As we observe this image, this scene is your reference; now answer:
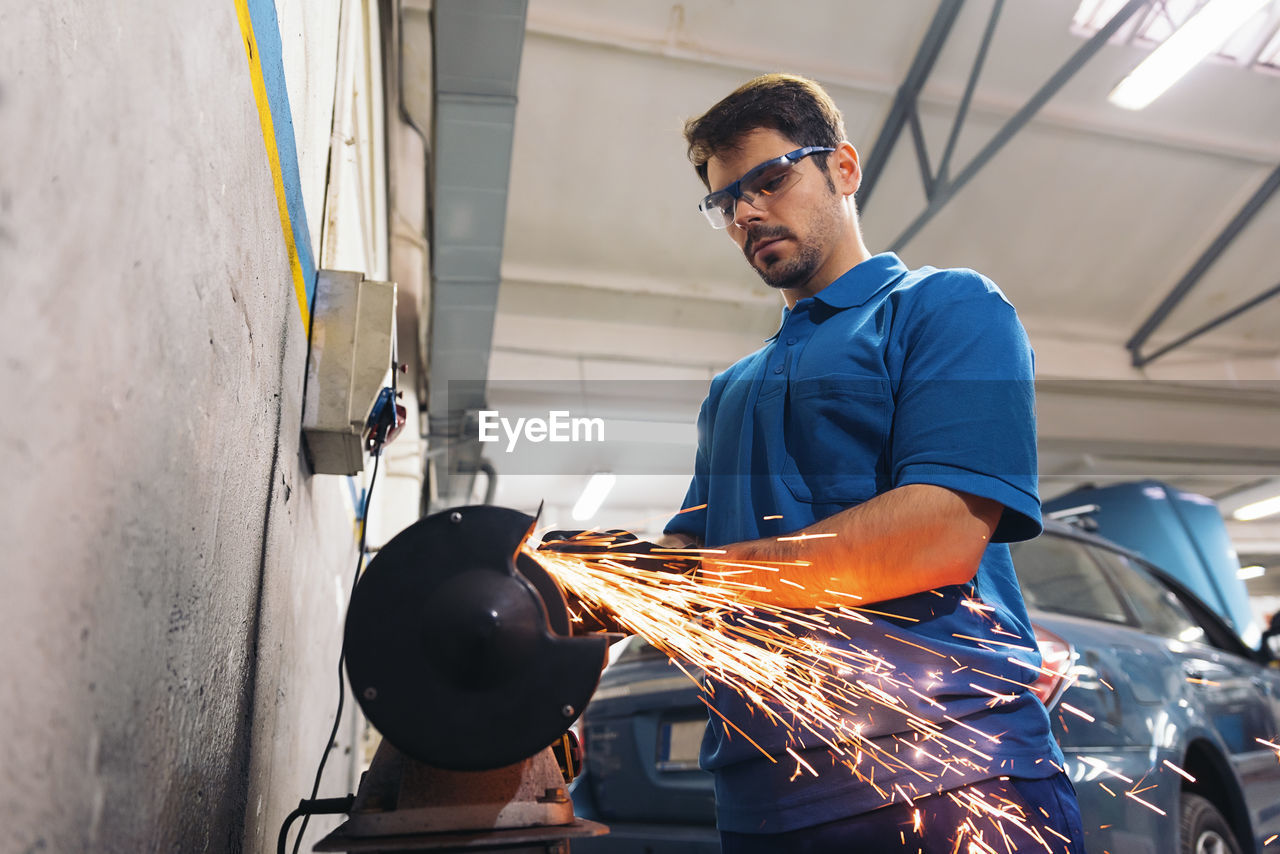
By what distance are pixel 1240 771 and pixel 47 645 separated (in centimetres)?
400

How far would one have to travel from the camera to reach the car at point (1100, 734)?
95.5 inches

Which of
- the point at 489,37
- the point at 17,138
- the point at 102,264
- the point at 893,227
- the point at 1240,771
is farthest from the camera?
the point at 893,227

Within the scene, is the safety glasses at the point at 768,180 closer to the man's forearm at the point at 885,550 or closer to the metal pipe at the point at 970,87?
the man's forearm at the point at 885,550

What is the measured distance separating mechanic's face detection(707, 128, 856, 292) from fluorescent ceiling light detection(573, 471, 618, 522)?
868 centimetres

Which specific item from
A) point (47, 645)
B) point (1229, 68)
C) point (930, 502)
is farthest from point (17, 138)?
point (1229, 68)

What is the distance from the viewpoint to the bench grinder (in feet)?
3.40

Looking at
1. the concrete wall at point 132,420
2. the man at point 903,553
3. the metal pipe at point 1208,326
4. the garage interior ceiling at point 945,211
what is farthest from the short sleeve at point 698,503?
the metal pipe at point 1208,326

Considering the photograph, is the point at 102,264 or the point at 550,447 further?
the point at 550,447

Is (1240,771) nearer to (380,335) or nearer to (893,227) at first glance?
(380,335)

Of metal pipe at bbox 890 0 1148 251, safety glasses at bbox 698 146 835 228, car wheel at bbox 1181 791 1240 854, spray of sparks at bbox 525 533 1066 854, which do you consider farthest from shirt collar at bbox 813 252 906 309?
metal pipe at bbox 890 0 1148 251

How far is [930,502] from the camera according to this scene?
1.25 metres

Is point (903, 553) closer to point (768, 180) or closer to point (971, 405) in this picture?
Result: point (971, 405)

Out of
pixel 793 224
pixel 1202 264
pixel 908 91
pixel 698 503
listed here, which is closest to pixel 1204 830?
pixel 698 503

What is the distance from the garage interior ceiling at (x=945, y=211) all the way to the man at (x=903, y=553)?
4221 millimetres
